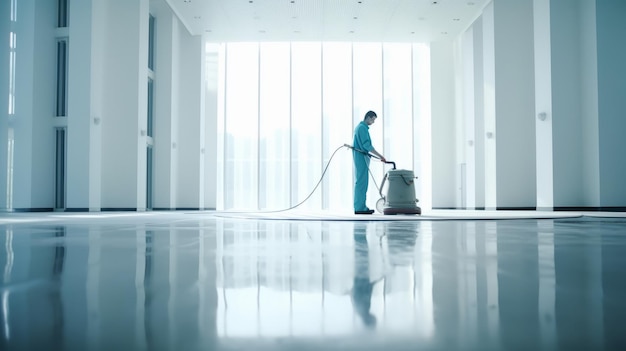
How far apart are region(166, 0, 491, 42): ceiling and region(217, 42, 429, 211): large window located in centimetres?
94

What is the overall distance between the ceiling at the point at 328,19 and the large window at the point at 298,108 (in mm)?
937

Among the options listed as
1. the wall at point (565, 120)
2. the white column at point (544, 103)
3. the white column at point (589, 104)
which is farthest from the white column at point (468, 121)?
the white column at point (589, 104)

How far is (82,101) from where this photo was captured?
31.0 feet

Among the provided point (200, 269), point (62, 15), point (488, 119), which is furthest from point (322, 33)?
point (200, 269)

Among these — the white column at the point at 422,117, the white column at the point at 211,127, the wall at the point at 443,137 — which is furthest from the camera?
the white column at the point at 422,117

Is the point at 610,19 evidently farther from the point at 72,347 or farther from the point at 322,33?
the point at 72,347

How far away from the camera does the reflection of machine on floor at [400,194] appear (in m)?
7.00

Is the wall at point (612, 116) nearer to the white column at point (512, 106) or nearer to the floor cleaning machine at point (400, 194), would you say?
the white column at point (512, 106)

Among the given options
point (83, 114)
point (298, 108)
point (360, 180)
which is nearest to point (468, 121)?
point (298, 108)

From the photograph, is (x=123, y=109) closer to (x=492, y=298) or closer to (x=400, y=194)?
(x=400, y=194)

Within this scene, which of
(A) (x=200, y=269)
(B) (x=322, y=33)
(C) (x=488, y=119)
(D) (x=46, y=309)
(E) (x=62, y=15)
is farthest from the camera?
(B) (x=322, y=33)

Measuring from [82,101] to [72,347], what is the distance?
10.2 m

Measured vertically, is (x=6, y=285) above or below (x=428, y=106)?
below

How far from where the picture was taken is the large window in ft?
50.7
